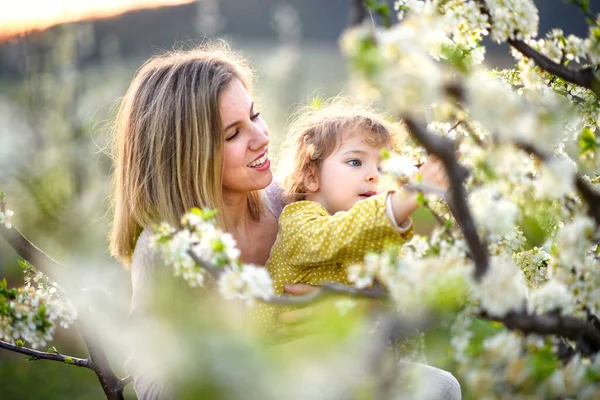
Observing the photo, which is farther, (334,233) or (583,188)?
(334,233)

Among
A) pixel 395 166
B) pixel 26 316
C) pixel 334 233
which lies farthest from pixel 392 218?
pixel 26 316

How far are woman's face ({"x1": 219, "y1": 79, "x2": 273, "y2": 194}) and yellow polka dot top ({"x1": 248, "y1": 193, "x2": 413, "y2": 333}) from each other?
169mm

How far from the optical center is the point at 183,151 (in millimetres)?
2410

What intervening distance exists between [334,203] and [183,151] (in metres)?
0.57

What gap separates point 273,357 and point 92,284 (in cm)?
119

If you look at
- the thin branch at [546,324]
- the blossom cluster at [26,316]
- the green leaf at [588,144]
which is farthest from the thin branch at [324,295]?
the blossom cluster at [26,316]

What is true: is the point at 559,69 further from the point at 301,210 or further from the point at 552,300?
the point at 301,210

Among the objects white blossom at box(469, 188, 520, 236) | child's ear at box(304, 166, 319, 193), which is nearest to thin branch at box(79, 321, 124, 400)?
child's ear at box(304, 166, 319, 193)

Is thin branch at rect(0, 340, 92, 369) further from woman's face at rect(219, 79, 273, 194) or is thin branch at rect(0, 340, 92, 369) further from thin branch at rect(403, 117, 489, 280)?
thin branch at rect(403, 117, 489, 280)

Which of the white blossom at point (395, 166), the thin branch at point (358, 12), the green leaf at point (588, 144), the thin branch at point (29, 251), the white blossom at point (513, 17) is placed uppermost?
the thin branch at point (358, 12)

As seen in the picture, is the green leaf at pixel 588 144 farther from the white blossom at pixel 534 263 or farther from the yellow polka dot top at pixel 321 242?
the white blossom at pixel 534 263

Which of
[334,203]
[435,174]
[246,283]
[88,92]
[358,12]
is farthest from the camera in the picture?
[88,92]

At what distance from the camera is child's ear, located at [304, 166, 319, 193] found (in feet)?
8.39

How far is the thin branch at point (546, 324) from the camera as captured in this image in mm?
1272
